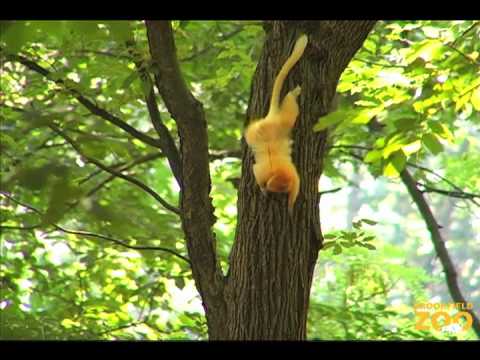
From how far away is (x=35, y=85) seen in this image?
3084 mm

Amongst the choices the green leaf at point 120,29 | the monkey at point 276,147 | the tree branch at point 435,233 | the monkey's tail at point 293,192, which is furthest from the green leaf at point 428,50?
the tree branch at point 435,233

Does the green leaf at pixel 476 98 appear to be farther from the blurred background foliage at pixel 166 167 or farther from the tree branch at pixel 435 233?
the tree branch at pixel 435 233

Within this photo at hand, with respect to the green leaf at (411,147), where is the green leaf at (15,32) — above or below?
below

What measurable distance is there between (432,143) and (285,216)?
0.36 metres

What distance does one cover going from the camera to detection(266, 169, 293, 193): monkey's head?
4.82 feet

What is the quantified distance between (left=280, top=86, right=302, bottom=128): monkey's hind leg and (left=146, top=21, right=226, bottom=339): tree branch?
0.63 ft

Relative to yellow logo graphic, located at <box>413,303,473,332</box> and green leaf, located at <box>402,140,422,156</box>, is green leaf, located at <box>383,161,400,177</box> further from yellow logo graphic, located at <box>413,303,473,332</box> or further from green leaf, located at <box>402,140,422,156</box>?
yellow logo graphic, located at <box>413,303,473,332</box>

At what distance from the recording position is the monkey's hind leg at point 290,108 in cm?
152

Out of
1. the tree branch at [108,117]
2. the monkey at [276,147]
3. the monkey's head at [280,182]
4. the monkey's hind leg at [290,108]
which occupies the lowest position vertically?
the monkey's head at [280,182]

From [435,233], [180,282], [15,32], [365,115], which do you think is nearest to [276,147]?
[365,115]

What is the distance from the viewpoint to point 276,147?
145cm

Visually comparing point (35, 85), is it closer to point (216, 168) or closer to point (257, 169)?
point (216, 168)
